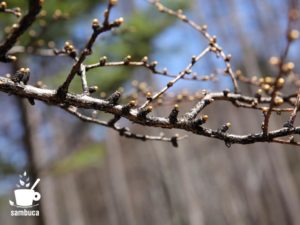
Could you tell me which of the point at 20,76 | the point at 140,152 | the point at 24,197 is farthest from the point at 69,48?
the point at 140,152

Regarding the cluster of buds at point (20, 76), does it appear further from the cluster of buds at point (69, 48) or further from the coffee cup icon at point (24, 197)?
the coffee cup icon at point (24, 197)

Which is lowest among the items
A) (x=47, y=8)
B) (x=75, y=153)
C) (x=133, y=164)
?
(x=75, y=153)

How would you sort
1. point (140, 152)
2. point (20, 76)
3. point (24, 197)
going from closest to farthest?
point (20, 76), point (24, 197), point (140, 152)

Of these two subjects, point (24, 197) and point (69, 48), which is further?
point (24, 197)

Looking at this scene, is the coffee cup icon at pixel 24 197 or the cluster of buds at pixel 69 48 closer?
the cluster of buds at pixel 69 48

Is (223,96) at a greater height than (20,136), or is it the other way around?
(20,136)

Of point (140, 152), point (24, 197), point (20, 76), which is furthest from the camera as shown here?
point (140, 152)

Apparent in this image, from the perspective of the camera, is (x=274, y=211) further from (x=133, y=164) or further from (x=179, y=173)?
(x=133, y=164)

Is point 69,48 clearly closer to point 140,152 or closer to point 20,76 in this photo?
point 20,76

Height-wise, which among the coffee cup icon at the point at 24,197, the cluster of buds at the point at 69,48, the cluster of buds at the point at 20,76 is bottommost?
the coffee cup icon at the point at 24,197

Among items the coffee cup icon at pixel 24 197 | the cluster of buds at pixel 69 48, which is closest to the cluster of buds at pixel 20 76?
the cluster of buds at pixel 69 48

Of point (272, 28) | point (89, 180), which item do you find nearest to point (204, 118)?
point (272, 28)
